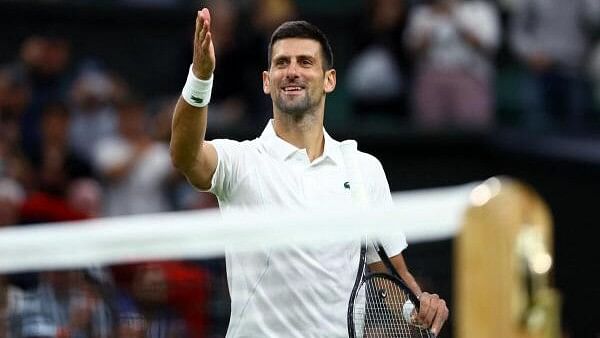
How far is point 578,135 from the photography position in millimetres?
13773

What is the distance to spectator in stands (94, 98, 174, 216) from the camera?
12141mm

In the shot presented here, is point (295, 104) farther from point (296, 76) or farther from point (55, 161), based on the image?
point (55, 161)

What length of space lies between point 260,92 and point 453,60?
169cm

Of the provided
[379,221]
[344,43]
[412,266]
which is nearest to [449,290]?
[412,266]

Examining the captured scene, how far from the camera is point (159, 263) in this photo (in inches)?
277

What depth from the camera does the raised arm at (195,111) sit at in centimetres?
566

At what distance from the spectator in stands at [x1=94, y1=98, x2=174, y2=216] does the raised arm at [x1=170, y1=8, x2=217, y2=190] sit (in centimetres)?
639

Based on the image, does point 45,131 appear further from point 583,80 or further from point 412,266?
point 412,266

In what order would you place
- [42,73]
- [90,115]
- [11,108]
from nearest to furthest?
[11,108] < [90,115] < [42,73]

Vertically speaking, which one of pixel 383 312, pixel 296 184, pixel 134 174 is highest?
pixel 296 184

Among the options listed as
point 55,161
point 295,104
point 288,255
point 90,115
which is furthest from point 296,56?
point 90,115

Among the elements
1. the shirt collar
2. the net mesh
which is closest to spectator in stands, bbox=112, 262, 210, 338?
the net mesh

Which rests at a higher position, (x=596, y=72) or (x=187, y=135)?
(x=596, y=72)

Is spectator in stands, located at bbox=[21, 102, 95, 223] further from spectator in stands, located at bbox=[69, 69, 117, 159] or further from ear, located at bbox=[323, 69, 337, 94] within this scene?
ear, located at bbox=[323, 69, 337, 94]
